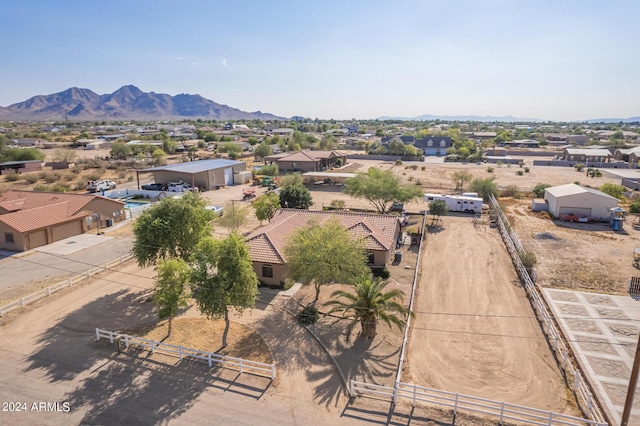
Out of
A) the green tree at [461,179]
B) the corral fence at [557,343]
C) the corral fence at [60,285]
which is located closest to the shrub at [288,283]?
the corral fence at [60,285]

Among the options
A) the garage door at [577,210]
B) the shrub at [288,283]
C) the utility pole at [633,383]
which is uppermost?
the utility pole at [633,383]

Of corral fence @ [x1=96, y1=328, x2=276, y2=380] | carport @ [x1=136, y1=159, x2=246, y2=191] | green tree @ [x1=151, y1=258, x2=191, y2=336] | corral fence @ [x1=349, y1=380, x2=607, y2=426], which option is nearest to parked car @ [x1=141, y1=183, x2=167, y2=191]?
carport @ [x1=136, y1=159, x2=246, y2=191]

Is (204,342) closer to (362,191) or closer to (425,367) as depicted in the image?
(425,367)

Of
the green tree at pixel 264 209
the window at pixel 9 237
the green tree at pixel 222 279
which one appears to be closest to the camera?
the green tree at pixel 222 279

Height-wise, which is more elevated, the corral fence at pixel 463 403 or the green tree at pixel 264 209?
the green tree at pixel 264 209

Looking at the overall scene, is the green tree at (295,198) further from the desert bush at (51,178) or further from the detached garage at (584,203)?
the desert bush at (51,178)

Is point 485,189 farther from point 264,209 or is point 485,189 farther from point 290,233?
point 290,233
